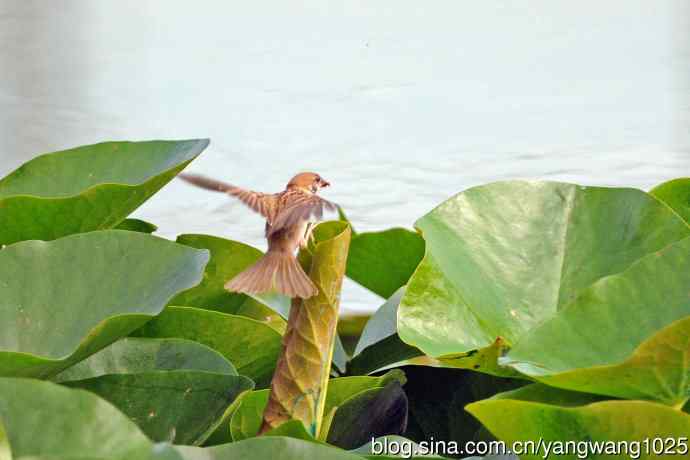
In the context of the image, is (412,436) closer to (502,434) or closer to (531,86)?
(502,434)

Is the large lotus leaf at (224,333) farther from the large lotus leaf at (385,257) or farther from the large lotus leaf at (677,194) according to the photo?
the large lotus leaf at (677,194)

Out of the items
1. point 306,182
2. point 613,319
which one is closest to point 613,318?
point 613,319

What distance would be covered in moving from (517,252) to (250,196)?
0.19 metres

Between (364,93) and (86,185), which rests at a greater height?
(86,185)

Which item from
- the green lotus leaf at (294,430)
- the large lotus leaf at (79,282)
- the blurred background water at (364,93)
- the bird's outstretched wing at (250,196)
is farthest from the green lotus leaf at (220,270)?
the blurred background water at (364,93)

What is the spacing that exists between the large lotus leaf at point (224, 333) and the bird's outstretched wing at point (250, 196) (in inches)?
3.0

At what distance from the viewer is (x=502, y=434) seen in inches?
23.2

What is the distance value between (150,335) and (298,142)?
1.74 metres

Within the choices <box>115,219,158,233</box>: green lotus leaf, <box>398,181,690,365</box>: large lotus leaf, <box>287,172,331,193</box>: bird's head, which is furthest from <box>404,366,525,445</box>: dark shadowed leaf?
<box>115,219,158,233</box>: green lotus leaf

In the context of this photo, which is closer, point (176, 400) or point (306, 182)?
point (176, 400)

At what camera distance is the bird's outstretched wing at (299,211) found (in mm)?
689

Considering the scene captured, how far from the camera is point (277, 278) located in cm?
62

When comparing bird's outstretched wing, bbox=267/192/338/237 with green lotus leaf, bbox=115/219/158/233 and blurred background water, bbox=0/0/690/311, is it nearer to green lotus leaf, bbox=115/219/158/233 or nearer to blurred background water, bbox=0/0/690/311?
green lotus leaf, bbox=115/219/158/233

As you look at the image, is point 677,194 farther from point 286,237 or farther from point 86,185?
point 86,185
